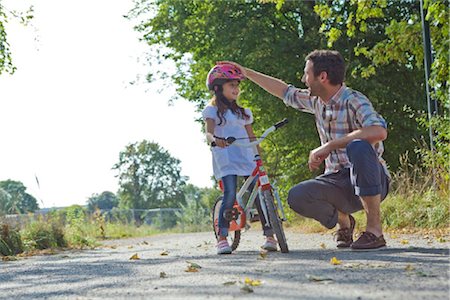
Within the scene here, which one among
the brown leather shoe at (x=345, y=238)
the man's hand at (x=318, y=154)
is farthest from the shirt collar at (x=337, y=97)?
the brown leather shoe at (x=345, y=238)

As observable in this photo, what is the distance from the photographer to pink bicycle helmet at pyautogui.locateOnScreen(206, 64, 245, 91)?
7.38m

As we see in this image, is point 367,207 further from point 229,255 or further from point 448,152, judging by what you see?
point 448,152

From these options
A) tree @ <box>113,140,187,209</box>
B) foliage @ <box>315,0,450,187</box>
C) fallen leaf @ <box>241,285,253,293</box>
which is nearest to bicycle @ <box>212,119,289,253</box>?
fallen leaf @ <box>241,285,253,293</box>

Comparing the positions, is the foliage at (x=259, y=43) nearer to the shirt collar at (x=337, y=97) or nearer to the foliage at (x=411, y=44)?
the foliage at (x=411, y=44)

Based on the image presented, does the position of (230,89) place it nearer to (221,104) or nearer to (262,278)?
(221,104)

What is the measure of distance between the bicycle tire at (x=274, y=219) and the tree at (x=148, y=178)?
80.9 m

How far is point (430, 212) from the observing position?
10297 mm

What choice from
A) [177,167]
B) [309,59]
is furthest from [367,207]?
[177,167]

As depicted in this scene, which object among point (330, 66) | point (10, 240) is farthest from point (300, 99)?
point (10, 240)

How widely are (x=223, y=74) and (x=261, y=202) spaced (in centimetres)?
118

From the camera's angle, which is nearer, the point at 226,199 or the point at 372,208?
the point at 372,208

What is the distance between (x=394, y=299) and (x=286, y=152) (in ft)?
67.7

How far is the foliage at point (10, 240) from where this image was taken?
11602mm

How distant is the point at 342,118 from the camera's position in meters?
6.63
